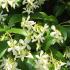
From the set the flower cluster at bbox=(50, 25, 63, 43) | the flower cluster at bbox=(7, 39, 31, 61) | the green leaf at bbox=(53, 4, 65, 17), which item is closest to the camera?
the flower cluster at bbox=(7, 39, 31, 61)

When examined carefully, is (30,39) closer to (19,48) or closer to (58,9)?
(19,48)

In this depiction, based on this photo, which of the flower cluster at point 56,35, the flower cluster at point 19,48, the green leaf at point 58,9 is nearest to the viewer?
the flower cluster at point 19,48

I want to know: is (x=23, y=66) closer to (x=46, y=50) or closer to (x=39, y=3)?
(x=46, y=50)

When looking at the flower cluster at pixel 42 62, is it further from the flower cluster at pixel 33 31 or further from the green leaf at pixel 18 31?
the green leaf at pixel 18 31

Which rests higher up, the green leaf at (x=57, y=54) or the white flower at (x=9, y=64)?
the white flower at (x=9, y=64)

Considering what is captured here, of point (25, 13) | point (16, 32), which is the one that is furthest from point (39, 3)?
point (16, 32)

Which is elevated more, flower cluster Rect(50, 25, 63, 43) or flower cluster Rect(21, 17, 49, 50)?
flower cluster Rect(21, 17, 49, 50)

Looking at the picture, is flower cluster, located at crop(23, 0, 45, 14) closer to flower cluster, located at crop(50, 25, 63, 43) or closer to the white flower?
flower cluster, located at crop(50, 25, 63, 43)

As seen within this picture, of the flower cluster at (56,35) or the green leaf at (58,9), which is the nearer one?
the flower cluster at (56,35)


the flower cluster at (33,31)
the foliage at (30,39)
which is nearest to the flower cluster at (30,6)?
the foliage at (30,39)

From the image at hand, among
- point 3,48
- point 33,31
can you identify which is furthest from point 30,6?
point 3,48

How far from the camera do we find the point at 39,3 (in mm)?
2121

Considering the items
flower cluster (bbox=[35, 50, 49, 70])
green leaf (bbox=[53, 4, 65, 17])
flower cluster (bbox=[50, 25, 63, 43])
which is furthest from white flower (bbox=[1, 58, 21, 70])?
green leaf (bbox=[53, 4, 65, 17])

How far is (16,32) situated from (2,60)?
0.61 ft
